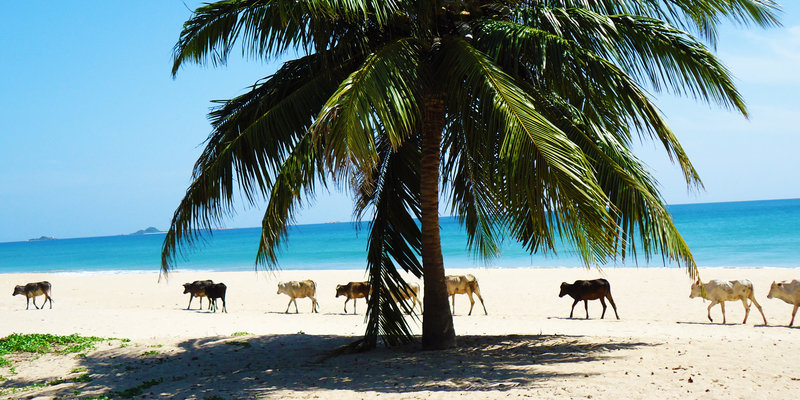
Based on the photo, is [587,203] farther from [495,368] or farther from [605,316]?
[605,316]

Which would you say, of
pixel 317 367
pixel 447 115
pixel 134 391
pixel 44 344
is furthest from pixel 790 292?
pixel 44 344

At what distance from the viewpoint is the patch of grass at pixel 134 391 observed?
21.2 feet

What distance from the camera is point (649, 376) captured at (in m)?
5.89

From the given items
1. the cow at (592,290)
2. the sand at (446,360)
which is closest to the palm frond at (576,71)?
the sand at (446,360)

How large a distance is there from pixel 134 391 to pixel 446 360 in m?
3.54

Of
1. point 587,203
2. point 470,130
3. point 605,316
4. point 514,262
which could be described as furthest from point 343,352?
point 514,262

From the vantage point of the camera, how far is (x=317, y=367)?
7371mm

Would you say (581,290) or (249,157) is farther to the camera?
(581,290)

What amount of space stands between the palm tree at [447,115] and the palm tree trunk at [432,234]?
2cm

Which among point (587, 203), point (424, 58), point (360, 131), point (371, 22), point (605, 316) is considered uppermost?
point (371, 22)

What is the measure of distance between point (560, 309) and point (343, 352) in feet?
28.7

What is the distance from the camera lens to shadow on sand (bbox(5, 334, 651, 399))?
20.3 feet

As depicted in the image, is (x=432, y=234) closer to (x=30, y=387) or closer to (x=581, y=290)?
(x=30, y=387)

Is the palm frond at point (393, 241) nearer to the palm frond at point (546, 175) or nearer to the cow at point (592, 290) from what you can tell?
the palm frond at point (546, 175)
